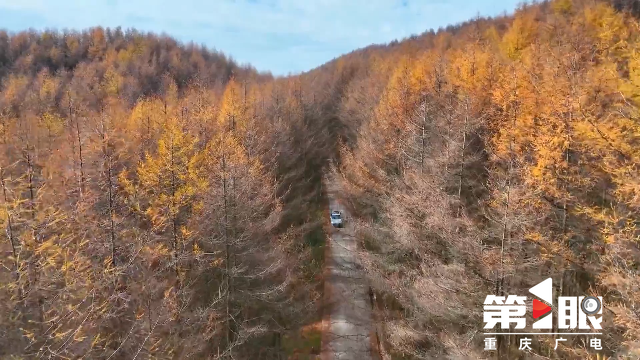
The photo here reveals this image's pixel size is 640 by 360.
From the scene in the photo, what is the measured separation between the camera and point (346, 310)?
68.5ft

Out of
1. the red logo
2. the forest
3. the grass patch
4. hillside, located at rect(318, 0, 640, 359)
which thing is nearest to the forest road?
the grass patch

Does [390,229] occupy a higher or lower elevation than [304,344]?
higher

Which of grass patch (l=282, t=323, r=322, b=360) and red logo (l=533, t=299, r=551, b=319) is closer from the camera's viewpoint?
red logo (l=533, t=299, r=551, b=319)

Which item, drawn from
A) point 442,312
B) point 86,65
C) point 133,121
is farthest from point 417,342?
point 86,65

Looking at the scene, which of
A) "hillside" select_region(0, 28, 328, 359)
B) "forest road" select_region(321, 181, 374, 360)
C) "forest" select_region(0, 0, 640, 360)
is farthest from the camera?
"forest road" select_region(321, 181, 374, 360)

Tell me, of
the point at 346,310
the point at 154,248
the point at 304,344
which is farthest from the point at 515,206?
the point at 346,310

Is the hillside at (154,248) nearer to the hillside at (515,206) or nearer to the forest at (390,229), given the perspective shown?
the forest at (390,229)

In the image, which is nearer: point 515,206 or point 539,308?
point 515,206

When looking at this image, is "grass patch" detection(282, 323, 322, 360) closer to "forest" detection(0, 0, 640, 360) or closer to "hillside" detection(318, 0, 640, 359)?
"forest" detection(0, 0, 640, 360)

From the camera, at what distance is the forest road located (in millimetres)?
17922

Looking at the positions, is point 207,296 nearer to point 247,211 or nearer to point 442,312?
point 247,211

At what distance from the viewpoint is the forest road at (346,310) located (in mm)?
17922

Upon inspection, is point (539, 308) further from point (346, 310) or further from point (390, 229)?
point (346, 310)

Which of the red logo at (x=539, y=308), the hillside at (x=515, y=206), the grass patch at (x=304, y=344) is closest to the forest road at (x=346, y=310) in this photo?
the grass patch at (x=304, y=344)
